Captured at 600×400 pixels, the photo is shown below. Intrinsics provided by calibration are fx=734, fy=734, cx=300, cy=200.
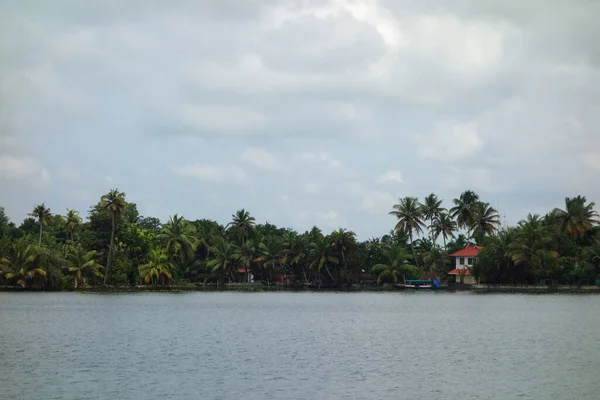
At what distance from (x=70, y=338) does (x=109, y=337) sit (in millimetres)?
2411

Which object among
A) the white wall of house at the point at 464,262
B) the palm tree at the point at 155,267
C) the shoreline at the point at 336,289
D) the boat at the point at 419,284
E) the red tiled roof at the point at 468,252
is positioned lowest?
the shoreline at the point at 336,289

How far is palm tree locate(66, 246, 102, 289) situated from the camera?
109 metres

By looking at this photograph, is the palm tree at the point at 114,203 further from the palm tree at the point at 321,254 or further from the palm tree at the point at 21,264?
the palm tree at the point at 321,254

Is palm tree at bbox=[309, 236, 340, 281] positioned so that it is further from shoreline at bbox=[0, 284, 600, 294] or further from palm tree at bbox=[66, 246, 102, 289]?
palm tree at bbox=[66, 246, 102, 289]

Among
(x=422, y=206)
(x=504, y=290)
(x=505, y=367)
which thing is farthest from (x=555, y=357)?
(x=422, y=206)

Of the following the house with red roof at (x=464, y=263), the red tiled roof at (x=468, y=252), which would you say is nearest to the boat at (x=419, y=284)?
the house with red roof at (x=464, y=263)

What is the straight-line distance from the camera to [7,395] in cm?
2708

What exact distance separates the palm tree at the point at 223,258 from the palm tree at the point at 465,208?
137 feet

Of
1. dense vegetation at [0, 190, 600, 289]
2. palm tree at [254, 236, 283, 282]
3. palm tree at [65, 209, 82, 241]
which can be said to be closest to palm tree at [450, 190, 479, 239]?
dense vegetation at [0, 190, 600, 289]

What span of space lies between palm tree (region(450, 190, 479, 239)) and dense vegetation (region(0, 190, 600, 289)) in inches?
7.4

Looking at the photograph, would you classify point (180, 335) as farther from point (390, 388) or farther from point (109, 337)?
point (390, 388)

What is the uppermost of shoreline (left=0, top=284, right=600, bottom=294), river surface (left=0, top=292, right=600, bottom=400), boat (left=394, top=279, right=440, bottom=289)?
boat (left=394, top=279, right=440, bottom=289)

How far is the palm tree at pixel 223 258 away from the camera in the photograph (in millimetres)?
134000

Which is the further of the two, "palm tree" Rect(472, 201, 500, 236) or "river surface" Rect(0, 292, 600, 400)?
"palm tree" Rect(472, 201, 500, 236)
